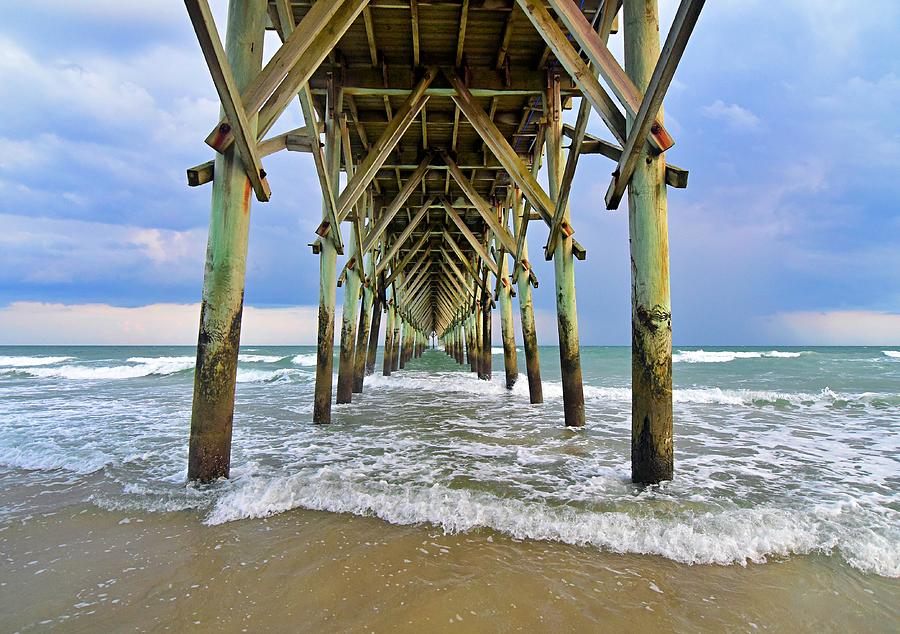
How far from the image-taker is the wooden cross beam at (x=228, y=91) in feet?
7.98

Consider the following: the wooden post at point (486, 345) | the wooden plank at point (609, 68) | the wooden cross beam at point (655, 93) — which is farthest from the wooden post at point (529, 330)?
the wooden plank at point (609, 68)

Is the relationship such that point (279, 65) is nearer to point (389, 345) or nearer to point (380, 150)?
point (380, 150)

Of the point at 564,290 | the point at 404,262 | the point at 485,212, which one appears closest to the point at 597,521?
the point at 564,290

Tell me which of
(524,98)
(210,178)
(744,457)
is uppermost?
(524,98)

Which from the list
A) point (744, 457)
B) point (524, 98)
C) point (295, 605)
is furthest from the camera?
point (524, 98)

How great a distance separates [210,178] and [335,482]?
2.45 m

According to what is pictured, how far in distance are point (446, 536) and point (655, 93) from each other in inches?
115

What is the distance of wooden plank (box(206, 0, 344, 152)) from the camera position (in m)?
3.08

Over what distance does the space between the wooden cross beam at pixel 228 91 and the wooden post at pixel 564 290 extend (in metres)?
3.66

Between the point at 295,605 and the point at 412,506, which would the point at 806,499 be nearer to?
the point at 412,506

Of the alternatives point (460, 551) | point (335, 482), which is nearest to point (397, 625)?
point (460, 551)

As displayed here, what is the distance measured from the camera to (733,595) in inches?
74.6

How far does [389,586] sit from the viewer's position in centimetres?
191

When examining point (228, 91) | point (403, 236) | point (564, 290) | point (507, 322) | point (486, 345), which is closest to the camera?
point (228, 91)
